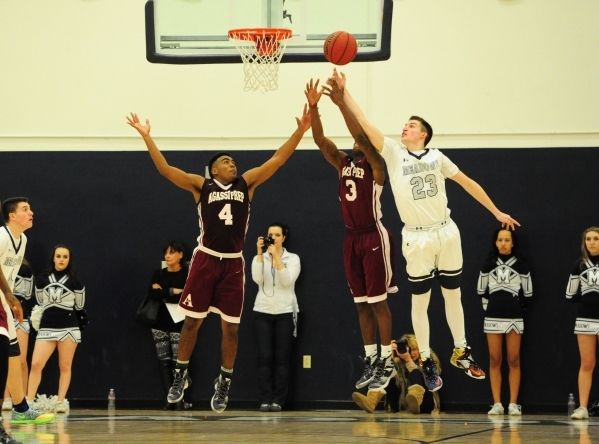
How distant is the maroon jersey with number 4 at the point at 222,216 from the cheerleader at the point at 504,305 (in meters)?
5.15

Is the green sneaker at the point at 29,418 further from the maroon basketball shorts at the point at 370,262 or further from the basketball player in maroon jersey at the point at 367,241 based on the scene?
the maroon basketball shorts at the point at 370,262

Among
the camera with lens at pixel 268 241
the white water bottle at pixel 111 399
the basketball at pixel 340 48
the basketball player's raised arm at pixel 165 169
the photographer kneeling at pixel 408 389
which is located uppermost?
the basketball at pixel 340 48

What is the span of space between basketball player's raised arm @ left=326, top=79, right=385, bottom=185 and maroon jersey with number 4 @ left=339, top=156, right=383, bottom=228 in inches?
3.3

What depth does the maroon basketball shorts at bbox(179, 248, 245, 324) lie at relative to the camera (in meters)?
9.74

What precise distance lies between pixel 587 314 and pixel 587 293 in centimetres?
29

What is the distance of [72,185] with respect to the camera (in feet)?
49.5

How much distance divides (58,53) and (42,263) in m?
3.26

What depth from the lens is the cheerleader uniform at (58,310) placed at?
1349cm

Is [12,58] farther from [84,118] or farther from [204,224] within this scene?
[204,224]

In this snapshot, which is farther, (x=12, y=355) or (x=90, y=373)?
(x=90, y=373)

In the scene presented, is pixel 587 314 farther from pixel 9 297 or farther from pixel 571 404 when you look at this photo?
pixel 9 297

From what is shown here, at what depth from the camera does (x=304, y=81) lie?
1479 cm

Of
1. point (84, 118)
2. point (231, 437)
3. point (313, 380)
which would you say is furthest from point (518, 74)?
Answer: point (231, 437)

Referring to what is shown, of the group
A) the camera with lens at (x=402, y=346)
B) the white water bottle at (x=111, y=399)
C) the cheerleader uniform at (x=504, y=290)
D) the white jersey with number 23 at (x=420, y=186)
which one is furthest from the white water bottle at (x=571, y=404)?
the white water bottle at (x=111, y=399)
